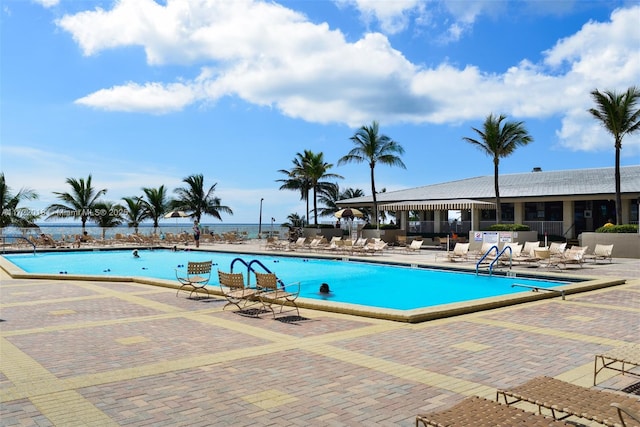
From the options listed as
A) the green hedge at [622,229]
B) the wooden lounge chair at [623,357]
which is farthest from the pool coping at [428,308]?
the green hedge at [622,229]

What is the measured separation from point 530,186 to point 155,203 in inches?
1092

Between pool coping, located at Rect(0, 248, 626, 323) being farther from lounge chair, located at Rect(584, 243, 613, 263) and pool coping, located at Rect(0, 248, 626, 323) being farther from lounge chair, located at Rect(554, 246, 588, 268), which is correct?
lounge chair, located at Rect(584, 243, 613, 263)

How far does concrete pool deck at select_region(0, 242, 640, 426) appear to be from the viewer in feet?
14.6

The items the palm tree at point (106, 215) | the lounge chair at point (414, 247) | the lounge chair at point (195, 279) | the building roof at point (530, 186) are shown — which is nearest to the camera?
the lounge chair at point (195, 279)

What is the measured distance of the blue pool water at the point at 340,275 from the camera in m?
14.3

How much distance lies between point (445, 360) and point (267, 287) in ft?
13.6

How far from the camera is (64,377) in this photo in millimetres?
5320

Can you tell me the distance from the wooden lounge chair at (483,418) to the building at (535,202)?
25.0 metres

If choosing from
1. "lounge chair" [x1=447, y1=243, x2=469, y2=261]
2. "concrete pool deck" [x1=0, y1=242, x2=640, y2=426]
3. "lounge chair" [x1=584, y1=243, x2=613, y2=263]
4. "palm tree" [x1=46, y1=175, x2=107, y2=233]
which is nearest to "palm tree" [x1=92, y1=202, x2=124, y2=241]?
"palm tree" [x1=46, y1=175, x2=107, y2=233]

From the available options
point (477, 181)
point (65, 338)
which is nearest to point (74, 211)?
point (477, 181)

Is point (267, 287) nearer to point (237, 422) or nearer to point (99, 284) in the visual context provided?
point (237, 422)

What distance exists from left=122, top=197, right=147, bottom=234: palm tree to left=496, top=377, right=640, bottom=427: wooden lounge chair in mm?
38267

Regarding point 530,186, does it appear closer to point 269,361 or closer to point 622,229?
point 622,229

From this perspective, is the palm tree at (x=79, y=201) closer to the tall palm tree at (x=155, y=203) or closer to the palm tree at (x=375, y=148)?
the tall palm tree at (x=155, y=203)
